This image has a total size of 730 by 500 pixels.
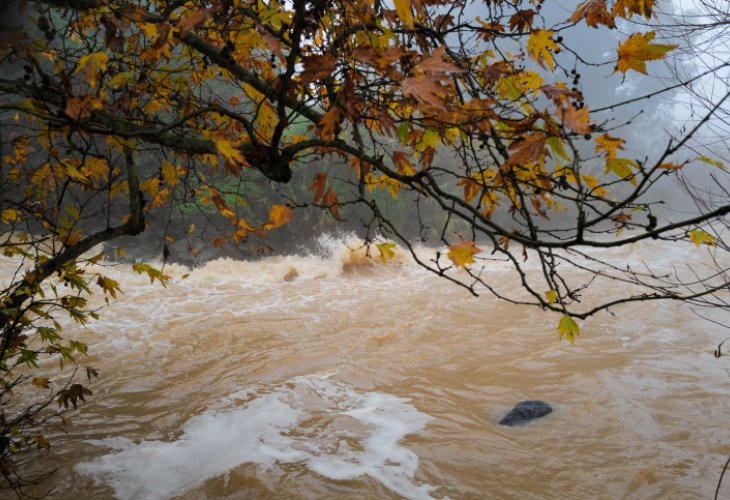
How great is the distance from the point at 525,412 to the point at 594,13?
10.7ft

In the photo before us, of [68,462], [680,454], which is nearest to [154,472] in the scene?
[68,462]

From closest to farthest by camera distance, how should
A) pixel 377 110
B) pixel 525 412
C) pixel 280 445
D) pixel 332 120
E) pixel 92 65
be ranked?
1. pixel 92 65
2. pixel 332 120
3. pixel 377 110
4. pixel 280 445
5. pixel 525 412

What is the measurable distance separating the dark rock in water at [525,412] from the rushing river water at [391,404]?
93 millimetres

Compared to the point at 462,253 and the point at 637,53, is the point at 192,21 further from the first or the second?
the point at 637,53

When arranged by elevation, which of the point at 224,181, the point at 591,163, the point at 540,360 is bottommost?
the point at 540,360

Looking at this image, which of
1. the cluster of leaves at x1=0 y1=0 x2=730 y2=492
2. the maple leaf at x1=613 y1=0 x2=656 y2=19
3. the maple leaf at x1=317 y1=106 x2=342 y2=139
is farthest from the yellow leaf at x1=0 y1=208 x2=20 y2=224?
the maple leaf at x1=613 y1=0 x2=656 y2=19

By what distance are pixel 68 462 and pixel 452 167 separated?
45.2ft

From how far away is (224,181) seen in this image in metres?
11.9

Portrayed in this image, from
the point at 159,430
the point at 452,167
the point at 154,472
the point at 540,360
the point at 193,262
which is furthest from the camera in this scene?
the point at 452,167

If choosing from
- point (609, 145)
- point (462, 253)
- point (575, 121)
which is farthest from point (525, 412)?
point (575, 121)

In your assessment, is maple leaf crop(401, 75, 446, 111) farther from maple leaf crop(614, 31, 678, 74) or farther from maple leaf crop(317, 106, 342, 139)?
maple leaf crop(614, 31, 678, 74)

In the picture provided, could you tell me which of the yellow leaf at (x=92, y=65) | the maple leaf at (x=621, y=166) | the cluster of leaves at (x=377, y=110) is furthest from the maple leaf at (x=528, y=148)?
the yellow leaf at (x=92, y=65)

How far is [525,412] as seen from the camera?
13.5ft

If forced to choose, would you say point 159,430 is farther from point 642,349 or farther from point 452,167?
point 452,167
